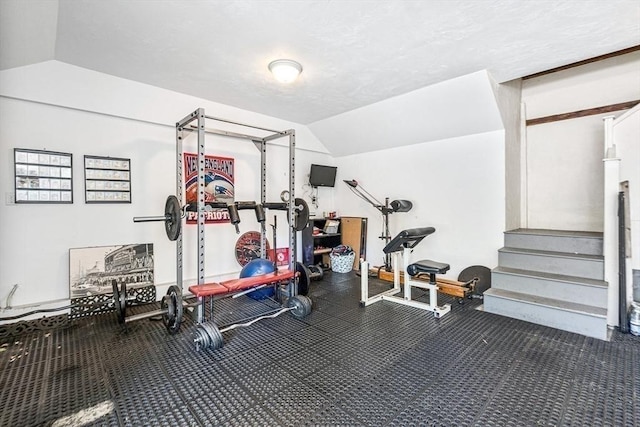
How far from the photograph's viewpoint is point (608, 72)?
3.68 meters

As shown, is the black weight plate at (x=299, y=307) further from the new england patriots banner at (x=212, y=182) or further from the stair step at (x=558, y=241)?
the stair step at (x=558, y=241)

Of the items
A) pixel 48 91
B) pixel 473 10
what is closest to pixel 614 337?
pixel 473 10

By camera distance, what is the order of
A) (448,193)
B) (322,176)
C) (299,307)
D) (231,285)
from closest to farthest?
(231,285)
(299,307)
(448,193)
(322,176)

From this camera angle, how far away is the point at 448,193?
4426 mm

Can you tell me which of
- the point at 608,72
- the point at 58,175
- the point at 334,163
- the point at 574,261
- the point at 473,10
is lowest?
the point at 574,261

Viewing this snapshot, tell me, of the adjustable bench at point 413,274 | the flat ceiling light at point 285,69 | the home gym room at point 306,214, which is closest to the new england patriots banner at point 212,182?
the home gym room at point 306,214

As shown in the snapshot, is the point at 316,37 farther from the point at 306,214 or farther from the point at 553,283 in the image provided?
the point at 553,283

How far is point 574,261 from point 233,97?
4.59m

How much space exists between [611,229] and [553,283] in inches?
30.3

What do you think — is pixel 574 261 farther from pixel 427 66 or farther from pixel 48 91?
pixel 48 91

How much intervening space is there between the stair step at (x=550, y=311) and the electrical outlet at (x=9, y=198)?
5.12 metres

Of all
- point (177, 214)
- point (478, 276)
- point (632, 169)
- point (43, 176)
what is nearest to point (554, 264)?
point (478, 276)

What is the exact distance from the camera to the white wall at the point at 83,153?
291cm

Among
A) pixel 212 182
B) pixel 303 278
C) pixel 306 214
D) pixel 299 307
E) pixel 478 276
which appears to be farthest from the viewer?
pixel 212 182
